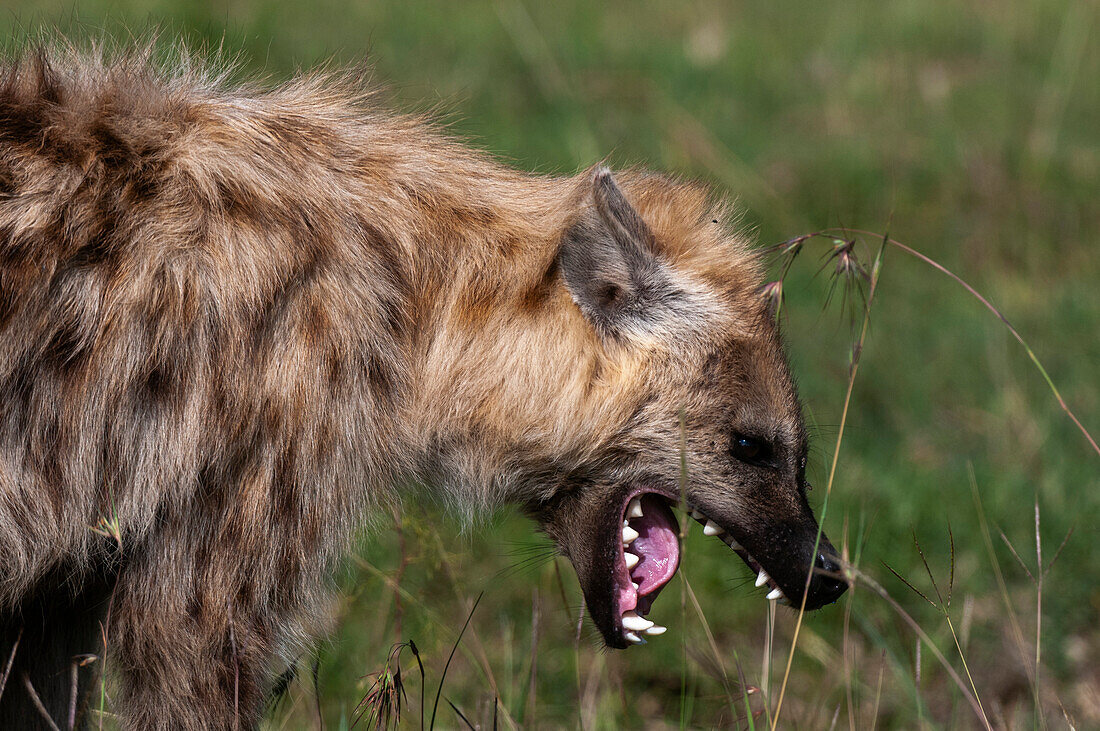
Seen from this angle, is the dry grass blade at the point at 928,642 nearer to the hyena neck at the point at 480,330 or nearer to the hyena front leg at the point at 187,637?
the hyena neck at the point at 480,330

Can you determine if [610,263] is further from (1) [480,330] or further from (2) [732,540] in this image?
(2) [732,540]

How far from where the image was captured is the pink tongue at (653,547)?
281 cm

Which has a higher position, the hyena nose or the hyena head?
the hyena head

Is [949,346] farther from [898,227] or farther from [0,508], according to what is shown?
[0,508]

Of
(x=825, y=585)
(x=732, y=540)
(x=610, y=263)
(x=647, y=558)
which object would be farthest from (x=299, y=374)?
(x=825, y=585)

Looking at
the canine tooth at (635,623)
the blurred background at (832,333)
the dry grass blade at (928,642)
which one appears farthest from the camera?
the blurred background at (832,333)

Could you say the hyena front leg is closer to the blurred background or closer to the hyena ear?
the blurred background

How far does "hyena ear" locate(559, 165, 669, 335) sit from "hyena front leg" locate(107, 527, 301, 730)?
97cm

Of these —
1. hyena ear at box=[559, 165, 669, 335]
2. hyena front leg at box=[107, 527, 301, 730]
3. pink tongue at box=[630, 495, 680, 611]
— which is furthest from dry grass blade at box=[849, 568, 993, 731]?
Answer: hyena front leg at box=[107, 527, 301, 730]

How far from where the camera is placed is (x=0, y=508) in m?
2.21

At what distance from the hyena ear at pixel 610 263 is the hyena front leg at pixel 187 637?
3.17 feet

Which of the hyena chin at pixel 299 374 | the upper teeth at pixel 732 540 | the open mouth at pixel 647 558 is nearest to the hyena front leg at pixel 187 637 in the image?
the hyena chin at pixel 299 374

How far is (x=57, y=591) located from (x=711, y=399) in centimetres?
155

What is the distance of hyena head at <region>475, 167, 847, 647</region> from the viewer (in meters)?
2.67
